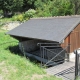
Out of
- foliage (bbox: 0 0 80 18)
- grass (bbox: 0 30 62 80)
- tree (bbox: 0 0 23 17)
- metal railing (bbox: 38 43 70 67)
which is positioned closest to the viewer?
grass (bbox: 0 30 62 80)

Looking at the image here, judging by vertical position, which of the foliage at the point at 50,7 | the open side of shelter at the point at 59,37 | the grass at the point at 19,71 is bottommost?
the grass at the point at 19,71

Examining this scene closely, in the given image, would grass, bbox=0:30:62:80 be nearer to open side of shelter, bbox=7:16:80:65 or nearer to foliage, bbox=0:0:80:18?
open side of shelter, bbox=7:16:80:65

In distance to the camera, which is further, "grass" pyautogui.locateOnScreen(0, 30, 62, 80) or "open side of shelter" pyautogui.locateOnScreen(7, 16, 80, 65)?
"open side of shelter" pyautogui.locateOnScreen(7, 16, 80, 65)

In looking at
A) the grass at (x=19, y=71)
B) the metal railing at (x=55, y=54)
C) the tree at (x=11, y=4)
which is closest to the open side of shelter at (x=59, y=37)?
the metal railing at (x=55, y=54)

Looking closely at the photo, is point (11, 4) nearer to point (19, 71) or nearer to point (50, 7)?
point (50, 7)

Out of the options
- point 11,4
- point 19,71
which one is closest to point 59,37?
point 19,71

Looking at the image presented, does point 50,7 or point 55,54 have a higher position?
point 50,7

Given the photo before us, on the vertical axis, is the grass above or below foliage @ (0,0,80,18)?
below

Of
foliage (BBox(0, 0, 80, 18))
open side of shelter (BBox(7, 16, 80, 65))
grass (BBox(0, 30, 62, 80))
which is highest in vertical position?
foliage (BBox(0, 0, 80, 18))

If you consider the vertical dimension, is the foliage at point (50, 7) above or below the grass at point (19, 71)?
above

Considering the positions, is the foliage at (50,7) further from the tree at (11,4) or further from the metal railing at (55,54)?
the metal railing at (55,54)

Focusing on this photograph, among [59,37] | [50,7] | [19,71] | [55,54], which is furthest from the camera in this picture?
[50,7]

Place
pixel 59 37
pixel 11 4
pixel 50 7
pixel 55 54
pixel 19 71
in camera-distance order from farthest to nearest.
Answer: pixel 11 4 < pixel 50 7 < pixel 55 54 < pixel 59 37 < pixel 19 71

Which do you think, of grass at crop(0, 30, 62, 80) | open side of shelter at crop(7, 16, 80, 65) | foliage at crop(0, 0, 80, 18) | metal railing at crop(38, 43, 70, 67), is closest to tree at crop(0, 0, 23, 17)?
foliage at crop(0, 0, 80, 18)
